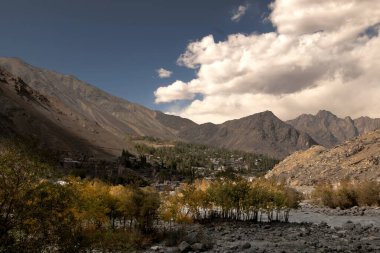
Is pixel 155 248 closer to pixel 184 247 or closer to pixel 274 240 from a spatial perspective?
pixel 184 247

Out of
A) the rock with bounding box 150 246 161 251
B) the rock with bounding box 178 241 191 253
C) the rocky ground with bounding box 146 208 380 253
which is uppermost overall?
the rocky ground with bounding box 146 208 380 253

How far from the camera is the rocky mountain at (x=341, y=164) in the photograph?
5487 inches

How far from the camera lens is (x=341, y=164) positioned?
512ft

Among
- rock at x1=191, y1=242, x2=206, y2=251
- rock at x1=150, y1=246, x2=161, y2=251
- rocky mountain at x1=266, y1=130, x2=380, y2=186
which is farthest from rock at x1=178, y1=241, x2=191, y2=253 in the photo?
rocky mountain at x1=266, y1=130, x2=380, y2=186

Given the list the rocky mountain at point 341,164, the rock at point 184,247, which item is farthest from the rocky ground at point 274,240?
the rocky mountain at point 341,164

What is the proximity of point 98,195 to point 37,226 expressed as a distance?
1619 inches

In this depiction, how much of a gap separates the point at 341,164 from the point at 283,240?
381 ft

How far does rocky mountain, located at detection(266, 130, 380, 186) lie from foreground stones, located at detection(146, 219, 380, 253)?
7953 cm

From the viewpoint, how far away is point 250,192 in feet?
256

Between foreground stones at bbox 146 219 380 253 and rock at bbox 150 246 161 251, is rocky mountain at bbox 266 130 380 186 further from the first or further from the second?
rock at bbox 150 246 161 251

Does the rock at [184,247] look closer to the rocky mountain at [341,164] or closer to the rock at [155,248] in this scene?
the rock at [155,248]

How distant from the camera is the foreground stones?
41.7 meters

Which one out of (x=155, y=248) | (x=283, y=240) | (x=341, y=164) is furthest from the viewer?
(x=341, y=164)

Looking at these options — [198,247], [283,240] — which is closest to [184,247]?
[198,247]
